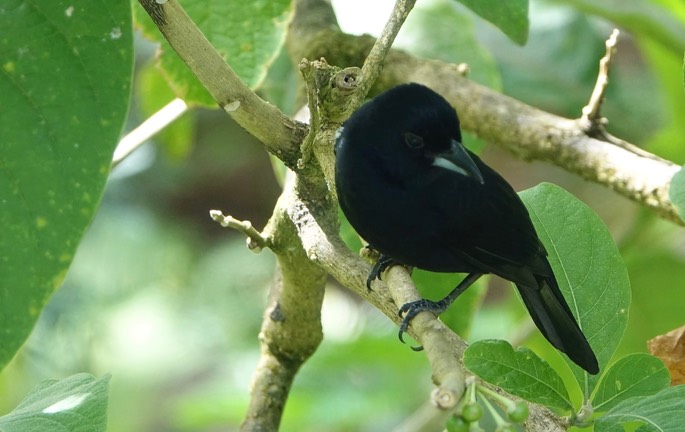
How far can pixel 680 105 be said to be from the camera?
2.79m

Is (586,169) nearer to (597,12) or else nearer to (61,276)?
(597,12)

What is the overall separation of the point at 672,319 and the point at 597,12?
34.4 inches

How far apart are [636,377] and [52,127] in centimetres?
95

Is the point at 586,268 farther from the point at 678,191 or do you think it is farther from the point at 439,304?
the point at 439,304

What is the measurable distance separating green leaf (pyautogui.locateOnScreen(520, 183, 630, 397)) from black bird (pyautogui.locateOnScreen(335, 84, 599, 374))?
0.67 ft

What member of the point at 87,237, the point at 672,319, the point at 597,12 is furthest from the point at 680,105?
the point at 87,237

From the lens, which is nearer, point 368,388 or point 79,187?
point 79,187

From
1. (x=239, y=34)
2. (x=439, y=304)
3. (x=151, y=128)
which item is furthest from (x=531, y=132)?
(x=151, y=128)

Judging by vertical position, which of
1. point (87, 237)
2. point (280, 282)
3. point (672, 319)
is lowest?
point (87, 237)

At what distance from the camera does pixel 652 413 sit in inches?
47.6

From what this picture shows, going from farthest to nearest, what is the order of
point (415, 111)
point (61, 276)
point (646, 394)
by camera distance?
point (415, 111) → point (61, 276) → point (646, 394)

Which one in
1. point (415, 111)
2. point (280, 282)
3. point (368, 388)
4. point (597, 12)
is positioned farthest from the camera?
point (368, 388)

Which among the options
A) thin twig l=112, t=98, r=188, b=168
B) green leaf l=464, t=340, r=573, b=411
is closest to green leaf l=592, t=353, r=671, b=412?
green leaf l=464, t=340, r=573, b=411

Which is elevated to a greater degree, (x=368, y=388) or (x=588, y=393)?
(x=588, y=393)
